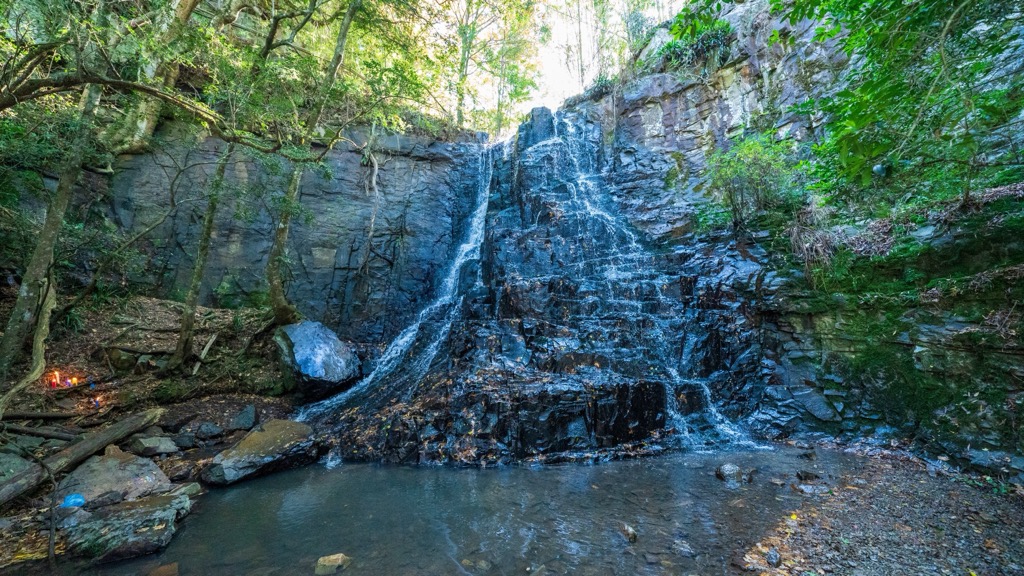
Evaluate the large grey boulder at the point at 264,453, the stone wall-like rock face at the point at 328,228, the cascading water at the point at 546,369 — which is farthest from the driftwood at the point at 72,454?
the stone wall-like rock face at the point at 328,228

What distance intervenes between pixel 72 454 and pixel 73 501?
95cm

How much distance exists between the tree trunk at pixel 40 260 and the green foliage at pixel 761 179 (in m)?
11.6

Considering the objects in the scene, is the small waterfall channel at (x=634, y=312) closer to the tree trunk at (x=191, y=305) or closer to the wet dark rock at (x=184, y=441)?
the wet dark rock at (x=184, y=441)

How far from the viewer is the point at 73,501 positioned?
3961 millimetres

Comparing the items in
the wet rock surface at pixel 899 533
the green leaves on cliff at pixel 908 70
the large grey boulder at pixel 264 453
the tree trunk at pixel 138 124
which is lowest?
the wet rock surface at pixel 899 533

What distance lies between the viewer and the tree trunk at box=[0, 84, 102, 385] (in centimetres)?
495

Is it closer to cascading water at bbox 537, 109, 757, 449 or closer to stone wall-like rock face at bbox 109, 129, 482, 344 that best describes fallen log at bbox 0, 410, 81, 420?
stone wall-like rock face at bbox 109, 129, 482, 344

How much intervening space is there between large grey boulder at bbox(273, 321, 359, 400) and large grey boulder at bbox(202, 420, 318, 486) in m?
1.79

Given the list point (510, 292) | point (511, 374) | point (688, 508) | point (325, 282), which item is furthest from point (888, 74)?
point (325, 282)

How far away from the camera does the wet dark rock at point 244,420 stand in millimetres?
6535

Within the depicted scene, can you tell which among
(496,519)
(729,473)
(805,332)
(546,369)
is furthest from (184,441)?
(805,332)

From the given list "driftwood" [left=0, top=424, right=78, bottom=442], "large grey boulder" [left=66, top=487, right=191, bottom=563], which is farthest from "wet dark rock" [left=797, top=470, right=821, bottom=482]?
"driftwood" [left=0, top=424, right=78, bottom=442]

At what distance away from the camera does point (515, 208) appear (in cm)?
1377

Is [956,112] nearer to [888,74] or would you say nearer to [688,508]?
[888,74]
